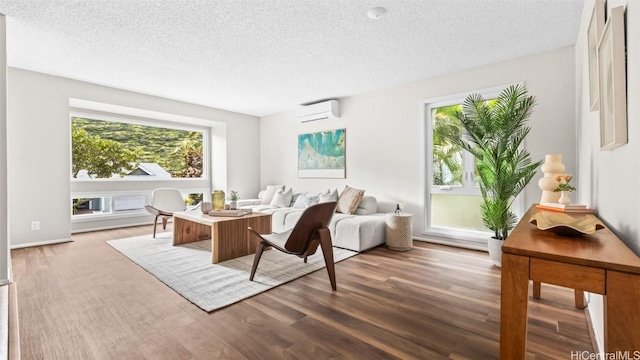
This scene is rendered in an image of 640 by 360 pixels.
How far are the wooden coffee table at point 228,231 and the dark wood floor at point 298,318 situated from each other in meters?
0.72

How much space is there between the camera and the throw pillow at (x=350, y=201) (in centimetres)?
444

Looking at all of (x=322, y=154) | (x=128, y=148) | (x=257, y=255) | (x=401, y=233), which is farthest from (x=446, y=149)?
(x=128, y=148)

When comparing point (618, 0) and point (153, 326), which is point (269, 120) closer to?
point (153, 326)

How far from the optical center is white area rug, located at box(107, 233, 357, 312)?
2416mm

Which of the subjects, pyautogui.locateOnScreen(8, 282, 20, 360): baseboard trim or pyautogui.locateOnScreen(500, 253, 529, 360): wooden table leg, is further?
pyautogui.locateOnScreen(8, 282, 20, 360): baseboard trim

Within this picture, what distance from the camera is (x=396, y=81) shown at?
4.40 metres

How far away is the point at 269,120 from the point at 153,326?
5507mm

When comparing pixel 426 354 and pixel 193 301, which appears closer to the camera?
pixel 426 354

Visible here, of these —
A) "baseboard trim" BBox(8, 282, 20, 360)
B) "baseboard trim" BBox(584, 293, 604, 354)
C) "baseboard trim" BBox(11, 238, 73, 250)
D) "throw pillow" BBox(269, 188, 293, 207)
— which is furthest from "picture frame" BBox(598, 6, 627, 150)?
"baseboard trim" BBox(11, 238, 73, 250)

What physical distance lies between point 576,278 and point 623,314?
0.45ft

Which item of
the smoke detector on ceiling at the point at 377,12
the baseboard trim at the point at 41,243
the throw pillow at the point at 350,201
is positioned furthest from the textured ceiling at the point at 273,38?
the baseboard trim at the point at 41,243

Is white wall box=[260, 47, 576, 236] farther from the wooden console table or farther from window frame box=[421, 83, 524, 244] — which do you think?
the wooden console table

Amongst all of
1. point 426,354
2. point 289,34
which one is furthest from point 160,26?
point 426,354

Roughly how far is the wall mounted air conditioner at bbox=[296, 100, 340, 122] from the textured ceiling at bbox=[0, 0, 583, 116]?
794 mm
